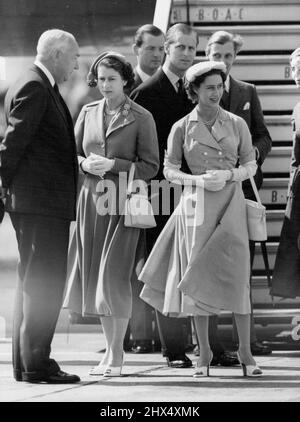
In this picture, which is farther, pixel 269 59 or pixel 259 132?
pixel 269 59

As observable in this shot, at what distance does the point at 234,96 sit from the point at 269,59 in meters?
1.94

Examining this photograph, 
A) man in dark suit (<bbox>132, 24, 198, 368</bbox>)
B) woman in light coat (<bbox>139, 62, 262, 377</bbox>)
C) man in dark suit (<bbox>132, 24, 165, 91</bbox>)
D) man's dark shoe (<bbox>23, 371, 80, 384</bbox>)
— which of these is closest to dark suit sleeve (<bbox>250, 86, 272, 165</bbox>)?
man in dark suit (<bbox>132, 24, 198, 368</bbox>)

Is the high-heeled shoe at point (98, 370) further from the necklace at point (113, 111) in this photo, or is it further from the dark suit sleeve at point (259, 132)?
the dark suit sleeve at point (259, 132)

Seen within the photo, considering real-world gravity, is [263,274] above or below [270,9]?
below

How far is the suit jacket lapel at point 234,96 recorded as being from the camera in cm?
1002

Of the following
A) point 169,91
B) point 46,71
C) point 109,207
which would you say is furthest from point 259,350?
point 46,71

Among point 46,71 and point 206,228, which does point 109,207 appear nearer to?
point 206,228

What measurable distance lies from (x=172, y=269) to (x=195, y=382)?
0.80 meters

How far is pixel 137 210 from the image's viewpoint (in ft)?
28.7

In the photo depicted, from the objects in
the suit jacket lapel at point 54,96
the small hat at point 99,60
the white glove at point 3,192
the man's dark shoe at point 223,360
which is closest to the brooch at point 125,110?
the small hat at point 99,60

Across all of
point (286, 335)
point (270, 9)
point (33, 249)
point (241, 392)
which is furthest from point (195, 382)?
point (270, 9)

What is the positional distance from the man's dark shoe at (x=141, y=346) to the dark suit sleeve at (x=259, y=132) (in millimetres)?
1577

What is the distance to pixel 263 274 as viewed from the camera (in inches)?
439
